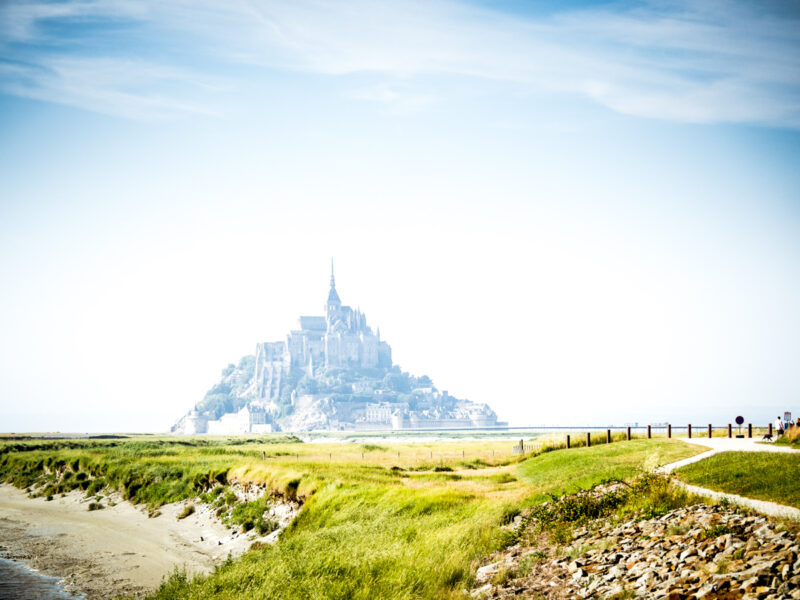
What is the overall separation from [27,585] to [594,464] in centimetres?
2409

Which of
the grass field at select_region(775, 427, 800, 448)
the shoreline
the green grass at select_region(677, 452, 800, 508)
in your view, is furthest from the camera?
→ the grass field at select_region(775, 427, 800, 448)

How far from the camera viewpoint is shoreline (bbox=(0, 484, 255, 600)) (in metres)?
25.9

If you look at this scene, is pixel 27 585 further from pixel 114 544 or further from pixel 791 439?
pixel 791 439

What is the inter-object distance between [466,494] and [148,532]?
17398mm

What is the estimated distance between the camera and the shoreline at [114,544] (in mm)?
25875

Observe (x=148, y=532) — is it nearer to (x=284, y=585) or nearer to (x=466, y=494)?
(x=466, y=494)

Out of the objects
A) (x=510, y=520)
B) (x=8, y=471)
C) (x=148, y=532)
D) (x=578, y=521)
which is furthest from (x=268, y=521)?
(x=8, y=471)

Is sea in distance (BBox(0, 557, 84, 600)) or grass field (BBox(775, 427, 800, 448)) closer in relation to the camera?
sea in distance (BBox(0, 557, 84, 600))

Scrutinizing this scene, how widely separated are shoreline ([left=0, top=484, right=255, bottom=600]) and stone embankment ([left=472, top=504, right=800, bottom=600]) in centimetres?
1144

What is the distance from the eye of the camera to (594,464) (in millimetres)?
31453

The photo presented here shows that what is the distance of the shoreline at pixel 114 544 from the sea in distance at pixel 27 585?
471mm

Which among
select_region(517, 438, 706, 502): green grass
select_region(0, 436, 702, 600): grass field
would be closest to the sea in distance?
select_region(0, 436, 702, 600): grass field

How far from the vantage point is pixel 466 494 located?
93.2 feet

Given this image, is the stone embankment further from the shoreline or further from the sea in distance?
the sea in distance
